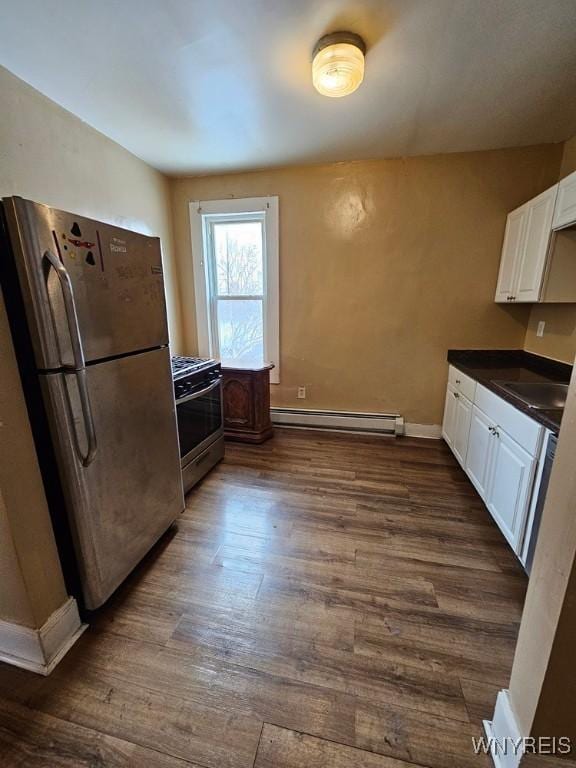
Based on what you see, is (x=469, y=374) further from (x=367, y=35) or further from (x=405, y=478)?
(x=367, y=35)

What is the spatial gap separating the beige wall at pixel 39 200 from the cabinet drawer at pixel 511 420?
2.13 meters

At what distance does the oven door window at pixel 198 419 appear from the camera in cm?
218

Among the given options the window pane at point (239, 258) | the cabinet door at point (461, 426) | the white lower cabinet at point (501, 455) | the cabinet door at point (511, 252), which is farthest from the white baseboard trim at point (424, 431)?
the window pane at point (239, 258)

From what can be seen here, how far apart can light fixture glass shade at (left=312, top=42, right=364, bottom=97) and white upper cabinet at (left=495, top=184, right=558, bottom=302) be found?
143 centimetres

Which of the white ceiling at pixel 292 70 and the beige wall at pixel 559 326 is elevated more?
the white ceiling at pixel 292 70

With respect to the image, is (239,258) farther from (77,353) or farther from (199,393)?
(77,353)

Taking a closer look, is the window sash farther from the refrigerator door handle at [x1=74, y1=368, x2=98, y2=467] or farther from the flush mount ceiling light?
the refrigerator door handle at [x1=74, y1=368, x2=98, y2=467]

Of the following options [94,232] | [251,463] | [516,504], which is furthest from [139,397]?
[516,504]

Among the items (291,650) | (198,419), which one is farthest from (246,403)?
(291,650)

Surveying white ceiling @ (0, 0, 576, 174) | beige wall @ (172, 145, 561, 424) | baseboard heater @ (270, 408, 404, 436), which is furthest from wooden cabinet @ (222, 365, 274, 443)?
white ceiling @ (0, 0, 576, 174)

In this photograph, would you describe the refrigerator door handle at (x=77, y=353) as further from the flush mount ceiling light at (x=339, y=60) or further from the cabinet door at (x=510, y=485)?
the cabinet door at (x=510, y=485)

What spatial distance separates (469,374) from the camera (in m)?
2.39

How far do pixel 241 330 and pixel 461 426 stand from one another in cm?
235

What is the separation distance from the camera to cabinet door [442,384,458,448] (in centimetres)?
280
